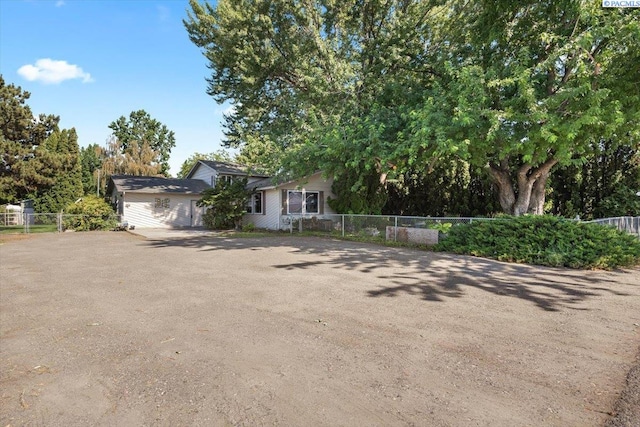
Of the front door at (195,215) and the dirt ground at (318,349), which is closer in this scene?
the dirt ground at (318,349)

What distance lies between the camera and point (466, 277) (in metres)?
7.36

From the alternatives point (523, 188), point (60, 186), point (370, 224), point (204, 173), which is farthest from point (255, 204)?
point (60, 186)

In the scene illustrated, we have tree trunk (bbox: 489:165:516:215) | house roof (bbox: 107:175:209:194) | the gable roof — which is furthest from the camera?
the gable roof

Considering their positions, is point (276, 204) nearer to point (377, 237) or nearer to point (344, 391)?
point (377, 237)

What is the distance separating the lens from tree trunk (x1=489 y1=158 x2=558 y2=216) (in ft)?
45.8

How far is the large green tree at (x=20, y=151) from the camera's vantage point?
19219 mm

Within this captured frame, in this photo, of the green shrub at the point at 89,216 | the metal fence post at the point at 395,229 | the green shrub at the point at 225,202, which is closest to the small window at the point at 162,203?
the green shrub at the point at 89,216

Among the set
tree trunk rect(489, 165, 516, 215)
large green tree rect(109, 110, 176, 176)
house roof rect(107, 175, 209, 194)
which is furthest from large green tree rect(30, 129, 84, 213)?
tree trunk rect(489, 165, 516, 215)

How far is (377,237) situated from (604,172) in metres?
11.2

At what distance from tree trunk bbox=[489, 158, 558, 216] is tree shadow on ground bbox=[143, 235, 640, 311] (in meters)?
6.09

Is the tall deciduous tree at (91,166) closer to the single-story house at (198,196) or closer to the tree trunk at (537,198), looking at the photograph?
the single-story house at (198,196)

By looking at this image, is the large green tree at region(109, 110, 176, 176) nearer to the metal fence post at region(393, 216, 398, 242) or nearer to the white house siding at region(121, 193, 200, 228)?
the white house siding at region(121, 193, 200, 228)

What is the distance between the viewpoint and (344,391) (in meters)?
2.86

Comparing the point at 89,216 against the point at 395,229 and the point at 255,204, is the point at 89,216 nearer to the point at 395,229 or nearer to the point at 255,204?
the point at 255,204
